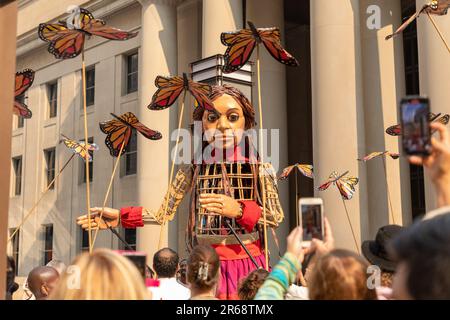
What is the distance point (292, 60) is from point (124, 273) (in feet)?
16.1

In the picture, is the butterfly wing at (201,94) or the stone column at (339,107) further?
the stone column at (339,107)

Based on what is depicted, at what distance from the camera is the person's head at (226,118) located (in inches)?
297

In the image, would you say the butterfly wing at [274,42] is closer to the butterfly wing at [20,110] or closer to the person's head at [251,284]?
the butterfly wing at [20,110]

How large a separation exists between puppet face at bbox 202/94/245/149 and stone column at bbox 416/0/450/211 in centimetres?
568

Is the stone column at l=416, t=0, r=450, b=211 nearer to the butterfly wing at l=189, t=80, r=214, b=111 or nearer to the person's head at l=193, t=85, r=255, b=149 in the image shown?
the person's head at l=193, t=85, r=255, b=149

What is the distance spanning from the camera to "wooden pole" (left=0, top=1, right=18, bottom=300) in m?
3.22

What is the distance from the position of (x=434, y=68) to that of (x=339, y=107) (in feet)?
7.99

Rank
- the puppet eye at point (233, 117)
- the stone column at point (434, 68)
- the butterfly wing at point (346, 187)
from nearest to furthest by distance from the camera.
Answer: the puppet eye at point (233, 117), the butterfly wing at point (346, 187), the stone column at point (434, 68)

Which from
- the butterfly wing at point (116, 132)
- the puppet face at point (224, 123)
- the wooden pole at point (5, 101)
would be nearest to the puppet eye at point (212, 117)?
the puppet face at point (224, 123)

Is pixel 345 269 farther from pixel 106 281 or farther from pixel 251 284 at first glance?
pixel 251 284

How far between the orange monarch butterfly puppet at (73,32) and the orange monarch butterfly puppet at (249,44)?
149 centimetres

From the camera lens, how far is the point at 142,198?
65.5 ft

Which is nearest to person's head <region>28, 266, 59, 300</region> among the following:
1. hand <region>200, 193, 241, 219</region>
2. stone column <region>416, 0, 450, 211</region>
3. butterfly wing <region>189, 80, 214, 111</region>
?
hand <region>200, 193, 241, 219</region>
